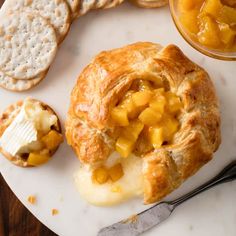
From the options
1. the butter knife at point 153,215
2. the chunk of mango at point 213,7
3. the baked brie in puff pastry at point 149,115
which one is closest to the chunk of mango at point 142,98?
the baked brie in puff pastry at point 149,115

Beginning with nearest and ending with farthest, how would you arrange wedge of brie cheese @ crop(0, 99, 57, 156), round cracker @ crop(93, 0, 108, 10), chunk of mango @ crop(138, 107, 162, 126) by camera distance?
chunk of mango @ crop(138, 107, 162, 126)
wedge of brie cheese @ crop(0, 99, 57, 156)
round cracker @ crop(93, 0, 108, 10)

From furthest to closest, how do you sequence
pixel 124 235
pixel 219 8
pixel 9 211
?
pixel 9 211 → pixel 124 235 → pixel 219 8

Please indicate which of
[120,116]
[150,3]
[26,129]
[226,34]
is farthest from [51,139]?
[226,34]

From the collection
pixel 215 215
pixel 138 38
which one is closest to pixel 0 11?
pixel 138 38

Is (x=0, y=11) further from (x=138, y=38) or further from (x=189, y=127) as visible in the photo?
(x=189, y=127)

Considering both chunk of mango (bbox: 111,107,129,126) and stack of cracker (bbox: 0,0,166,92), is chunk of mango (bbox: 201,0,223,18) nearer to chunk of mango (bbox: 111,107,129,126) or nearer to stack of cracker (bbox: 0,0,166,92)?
stack of cracker (bbox: 0,0,166,92)

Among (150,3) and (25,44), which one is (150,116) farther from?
(25,44)

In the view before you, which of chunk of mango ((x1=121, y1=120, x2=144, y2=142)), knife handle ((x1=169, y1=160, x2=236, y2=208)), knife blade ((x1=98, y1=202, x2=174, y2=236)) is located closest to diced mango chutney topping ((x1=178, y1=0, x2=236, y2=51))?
chunk of mango ((x1=121, y1=120, x2=144, y2=142))
